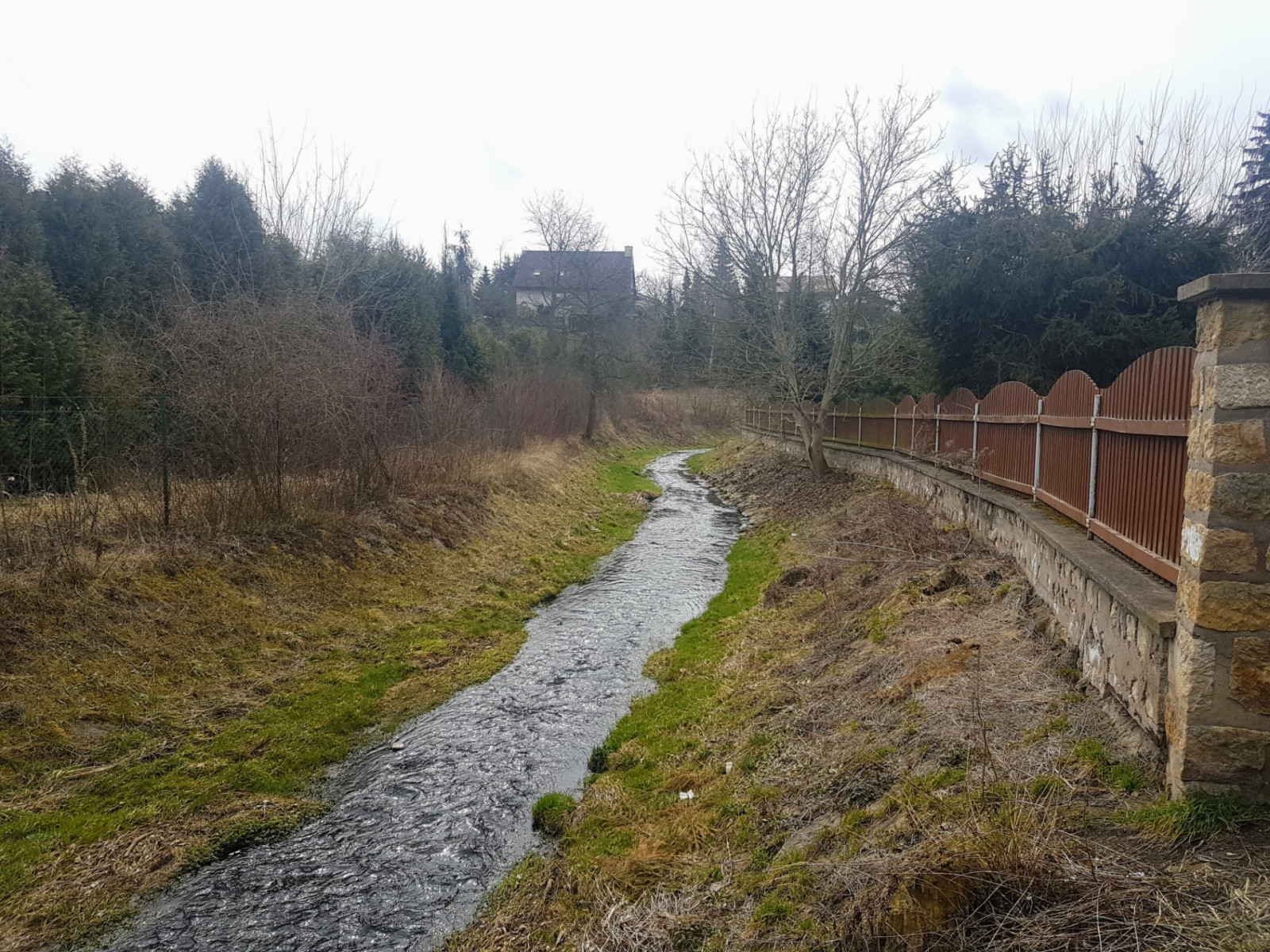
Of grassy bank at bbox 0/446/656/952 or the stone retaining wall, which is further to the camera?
grassy bank at bbox 0/446/656/952

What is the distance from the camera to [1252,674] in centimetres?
307

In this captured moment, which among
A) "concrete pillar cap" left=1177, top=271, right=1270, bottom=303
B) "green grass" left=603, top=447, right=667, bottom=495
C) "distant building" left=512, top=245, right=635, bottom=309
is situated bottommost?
"green grass" left=603, top=447, right=667, bottom=495

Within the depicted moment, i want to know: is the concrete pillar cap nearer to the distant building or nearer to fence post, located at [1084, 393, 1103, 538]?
fence post, located at [1084, 393, 1103, 538]

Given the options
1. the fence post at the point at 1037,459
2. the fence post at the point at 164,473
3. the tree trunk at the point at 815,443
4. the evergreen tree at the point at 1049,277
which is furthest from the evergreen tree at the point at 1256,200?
the fence post at the point at 164,473

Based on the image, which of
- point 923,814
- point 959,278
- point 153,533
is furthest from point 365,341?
point 923,814

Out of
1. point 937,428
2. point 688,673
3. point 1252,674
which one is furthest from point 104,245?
point 1252,674

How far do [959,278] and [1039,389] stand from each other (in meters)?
2.59

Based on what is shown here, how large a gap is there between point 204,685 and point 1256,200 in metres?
27.4

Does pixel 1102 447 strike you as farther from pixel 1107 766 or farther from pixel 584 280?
pixel 584 280

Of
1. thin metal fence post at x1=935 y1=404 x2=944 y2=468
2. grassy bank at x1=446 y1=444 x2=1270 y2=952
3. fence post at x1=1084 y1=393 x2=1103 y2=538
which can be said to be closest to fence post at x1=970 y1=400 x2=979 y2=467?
grassy bank at x1=446 y1=444 x2=1270 y2=952

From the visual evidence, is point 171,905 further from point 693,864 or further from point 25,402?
point 25,402

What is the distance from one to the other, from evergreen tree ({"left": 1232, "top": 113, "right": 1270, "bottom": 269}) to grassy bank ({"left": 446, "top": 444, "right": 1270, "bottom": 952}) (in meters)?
15.4

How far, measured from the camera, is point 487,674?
8.70 m

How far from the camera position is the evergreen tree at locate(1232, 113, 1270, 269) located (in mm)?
17875
